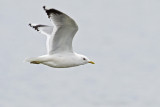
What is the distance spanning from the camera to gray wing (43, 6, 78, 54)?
414 inches

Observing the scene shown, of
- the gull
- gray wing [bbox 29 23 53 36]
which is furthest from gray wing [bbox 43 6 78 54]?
gray wing [bbox 29 23 53 36]

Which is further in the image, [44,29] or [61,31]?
[44,29]

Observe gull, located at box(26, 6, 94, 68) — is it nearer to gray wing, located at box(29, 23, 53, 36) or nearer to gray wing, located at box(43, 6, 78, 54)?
gray wing, located at box(43, 6, 78, 54)

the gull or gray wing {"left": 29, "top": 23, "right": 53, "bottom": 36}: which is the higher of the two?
gray wing {"left": 29, "top": 23, "right": 53, "bottom": 36}

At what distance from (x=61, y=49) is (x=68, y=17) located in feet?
5.03

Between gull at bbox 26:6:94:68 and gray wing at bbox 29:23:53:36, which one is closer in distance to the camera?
gull at bbox 26:6:94:68

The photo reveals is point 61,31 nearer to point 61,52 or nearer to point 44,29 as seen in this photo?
point 61,52

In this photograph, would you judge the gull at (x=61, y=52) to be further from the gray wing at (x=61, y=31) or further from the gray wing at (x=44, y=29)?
the gray wing at (x=44, y=29)

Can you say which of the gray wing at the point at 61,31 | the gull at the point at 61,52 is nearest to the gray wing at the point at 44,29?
the gull at the point at 61,52

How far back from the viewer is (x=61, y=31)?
1126cm

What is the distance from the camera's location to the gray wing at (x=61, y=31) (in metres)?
10.5

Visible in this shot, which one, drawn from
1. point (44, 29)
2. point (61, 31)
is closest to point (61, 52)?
point (61, 31)

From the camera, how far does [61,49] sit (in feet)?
39.2

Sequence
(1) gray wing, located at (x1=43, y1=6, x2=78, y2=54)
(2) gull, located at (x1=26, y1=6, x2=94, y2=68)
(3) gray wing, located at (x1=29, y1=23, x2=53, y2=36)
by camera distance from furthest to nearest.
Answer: (3) gray wing, located at (x1=29, y1=23, x2=53, y2=36), (2) gull, located at (x1=26, y1=6, x2=94, y2=68), (1) gray wing, located at (x1=43, y1=6, x2=78, y2=54)
